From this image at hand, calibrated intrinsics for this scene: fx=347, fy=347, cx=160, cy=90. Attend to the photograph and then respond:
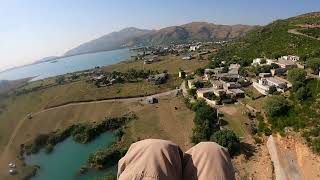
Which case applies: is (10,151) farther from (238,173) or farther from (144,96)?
(238,173)

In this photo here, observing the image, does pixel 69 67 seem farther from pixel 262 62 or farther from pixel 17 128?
pixel 262 62

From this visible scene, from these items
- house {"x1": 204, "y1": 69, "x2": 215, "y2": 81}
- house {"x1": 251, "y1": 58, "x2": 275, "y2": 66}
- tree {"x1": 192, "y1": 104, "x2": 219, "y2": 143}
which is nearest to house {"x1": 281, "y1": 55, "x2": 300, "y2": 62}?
house {"x1": 251, "y1": 58, "x2": 275, "y2": 66}

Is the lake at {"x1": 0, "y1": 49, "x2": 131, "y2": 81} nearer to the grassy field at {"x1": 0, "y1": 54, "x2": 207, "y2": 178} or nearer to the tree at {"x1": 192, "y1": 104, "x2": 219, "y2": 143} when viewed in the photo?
the grassy field at {"x1": 0, "y1": 54, "x2": 207, "y2": 178}

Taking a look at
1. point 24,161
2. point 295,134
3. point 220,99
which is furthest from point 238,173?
point 24,161

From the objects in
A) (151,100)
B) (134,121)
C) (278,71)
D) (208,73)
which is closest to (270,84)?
(278,71)

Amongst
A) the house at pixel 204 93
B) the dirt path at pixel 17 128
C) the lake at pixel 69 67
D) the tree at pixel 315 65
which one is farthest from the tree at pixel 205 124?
the lake at pixel 69 67

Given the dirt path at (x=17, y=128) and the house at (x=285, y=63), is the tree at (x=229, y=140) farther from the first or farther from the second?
the dirt path at (x=17, y=128)
